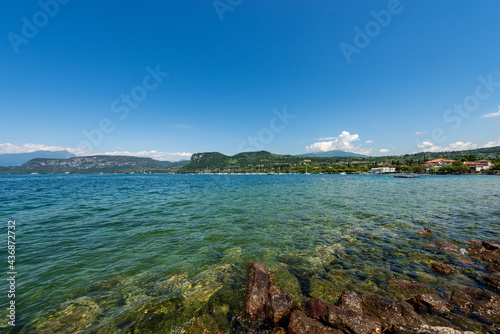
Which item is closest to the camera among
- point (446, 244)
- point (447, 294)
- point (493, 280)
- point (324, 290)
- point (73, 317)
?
point (73, 317)

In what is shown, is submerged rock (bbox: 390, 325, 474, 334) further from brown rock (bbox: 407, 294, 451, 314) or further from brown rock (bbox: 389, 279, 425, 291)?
brown rock (bbox: 389, 279, 425, 291)

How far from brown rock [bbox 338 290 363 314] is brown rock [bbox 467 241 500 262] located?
897 centimetres

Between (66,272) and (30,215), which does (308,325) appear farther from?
(30,215)

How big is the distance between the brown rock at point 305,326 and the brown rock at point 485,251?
10.8 meters

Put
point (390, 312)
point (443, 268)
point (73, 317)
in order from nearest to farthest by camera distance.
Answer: point (390, 312), point (73, 317), point (443, 268)

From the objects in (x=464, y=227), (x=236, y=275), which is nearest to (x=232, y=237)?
(x=236, y=275)

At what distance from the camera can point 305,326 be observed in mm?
4992

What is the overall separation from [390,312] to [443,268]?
525 centimetres

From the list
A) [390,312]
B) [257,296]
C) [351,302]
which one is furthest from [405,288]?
[257,296]

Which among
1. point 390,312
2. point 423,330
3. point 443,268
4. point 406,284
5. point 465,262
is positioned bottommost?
point 465,262

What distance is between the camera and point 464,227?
14.7 meters

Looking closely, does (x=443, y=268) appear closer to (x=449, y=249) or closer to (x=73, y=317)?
(x=449, y=249)

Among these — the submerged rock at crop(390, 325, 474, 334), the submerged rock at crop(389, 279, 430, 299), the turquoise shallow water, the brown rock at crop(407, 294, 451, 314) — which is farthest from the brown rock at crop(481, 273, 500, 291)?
the submerged rock at crop(390, 325, 474, 334)

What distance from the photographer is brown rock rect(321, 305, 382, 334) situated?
488 centimetres
